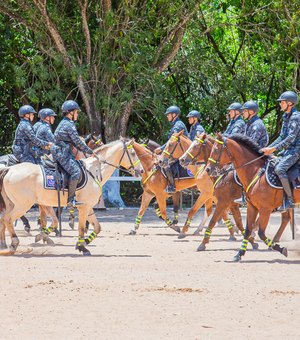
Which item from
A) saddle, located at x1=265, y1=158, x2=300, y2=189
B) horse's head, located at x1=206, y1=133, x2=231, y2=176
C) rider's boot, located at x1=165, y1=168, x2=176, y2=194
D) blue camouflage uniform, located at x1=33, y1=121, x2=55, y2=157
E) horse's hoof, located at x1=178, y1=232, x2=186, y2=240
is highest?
blue camouflage uniform, located at x1=33, y1=121, x2=55, y2=157

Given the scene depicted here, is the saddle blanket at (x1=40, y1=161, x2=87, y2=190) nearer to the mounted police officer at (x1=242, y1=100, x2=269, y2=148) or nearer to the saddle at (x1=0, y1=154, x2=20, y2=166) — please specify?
the mounted police officer at (x1=242, y1=100, x2=269, y2=148)

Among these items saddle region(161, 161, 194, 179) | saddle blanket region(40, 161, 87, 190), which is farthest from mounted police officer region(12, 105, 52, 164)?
saddle region(161, 161, 194, 179)

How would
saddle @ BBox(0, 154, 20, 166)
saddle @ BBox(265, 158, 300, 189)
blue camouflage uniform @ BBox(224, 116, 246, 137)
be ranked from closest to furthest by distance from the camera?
saddle @ BBox(265, 158, 300, 189) → blue camouflage uniform @ BBox(224, 116, 246, 137) → saddle @ BBox(0, 154, 20, 166)

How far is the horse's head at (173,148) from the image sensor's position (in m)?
20.4

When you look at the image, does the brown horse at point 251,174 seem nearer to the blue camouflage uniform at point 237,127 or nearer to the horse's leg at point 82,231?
the horse's leg at point 82,231

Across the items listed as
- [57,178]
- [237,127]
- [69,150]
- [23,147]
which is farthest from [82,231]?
[237,127]

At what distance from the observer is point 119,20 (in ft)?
94.8

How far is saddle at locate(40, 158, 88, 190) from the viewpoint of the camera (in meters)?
16.3

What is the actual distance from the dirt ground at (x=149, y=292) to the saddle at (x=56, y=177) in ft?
3.96

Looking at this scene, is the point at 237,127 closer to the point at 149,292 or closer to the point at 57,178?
the point at 57,178

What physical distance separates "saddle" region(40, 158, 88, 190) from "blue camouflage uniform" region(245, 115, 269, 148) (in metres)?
3.14

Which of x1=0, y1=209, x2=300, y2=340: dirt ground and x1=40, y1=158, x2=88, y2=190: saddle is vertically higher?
x1=40, y1=158, x2=88, y2=190: saddle

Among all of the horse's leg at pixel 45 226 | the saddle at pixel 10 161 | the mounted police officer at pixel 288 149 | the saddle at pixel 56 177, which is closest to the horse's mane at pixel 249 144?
the mounted police officer at pixel 288 149

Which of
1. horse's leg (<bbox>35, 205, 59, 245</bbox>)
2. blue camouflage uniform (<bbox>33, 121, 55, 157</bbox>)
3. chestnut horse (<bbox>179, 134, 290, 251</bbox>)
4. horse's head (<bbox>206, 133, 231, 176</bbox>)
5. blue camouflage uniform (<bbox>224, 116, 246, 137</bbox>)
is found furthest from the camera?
blue camouflage uniform (<bbox>33, 121, 55, 157</bbox>)
